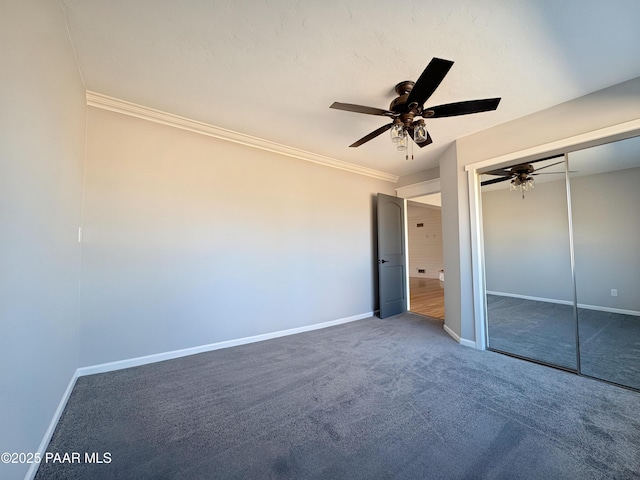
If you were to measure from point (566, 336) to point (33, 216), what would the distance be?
4655 mm

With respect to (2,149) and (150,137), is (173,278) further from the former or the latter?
(2,149)

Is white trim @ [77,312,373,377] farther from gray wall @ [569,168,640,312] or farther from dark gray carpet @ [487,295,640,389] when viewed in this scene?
gray wall @ [569,168,640,312]

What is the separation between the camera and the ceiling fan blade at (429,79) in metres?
1.42

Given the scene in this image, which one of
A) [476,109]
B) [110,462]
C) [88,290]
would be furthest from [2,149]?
[476,109]

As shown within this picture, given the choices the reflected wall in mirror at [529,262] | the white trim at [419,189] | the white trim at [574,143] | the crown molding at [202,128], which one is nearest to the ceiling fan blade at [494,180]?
the reflected wall in mirror at [529,262]

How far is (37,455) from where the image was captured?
130 cm

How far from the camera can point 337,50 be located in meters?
1.80

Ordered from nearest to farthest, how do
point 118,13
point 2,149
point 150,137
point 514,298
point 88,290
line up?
point 2,149 → point 118,13 → point 88,290 → point 150,137 → point 514,298

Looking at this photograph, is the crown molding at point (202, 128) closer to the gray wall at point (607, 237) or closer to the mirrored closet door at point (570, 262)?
the mirrored closet door at point (570, 262)

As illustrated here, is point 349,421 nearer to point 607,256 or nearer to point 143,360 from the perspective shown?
point 143,360

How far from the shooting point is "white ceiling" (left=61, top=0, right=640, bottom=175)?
1.51m

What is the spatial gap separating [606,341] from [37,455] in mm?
4571

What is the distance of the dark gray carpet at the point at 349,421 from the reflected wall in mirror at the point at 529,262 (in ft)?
1.46

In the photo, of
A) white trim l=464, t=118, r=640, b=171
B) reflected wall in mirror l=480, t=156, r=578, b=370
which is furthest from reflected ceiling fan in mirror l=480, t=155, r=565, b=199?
white trim l=464, t=118, r=640, b=171
